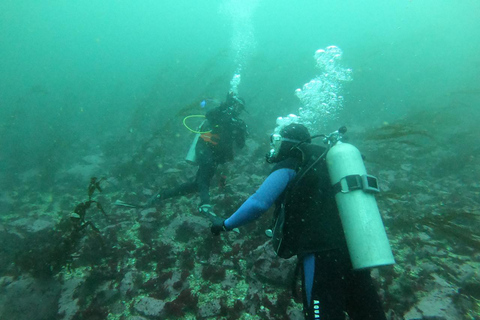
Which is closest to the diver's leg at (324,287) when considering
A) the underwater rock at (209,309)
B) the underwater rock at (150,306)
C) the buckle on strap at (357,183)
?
the buckle on strap at (357,183)

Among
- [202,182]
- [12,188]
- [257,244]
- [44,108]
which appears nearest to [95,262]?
[202,182]

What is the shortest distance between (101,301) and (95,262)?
44.5 inches

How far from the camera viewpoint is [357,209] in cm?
219

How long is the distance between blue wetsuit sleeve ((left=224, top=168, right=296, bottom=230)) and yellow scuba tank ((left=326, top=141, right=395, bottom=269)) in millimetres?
520

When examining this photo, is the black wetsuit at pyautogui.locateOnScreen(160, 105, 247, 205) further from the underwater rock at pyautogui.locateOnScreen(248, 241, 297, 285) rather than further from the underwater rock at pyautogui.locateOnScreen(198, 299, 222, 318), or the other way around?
the underwater rock at pyautogui.locateOnScreen(198, 299, 222, 318)

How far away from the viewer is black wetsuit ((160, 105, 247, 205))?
19.5 feet

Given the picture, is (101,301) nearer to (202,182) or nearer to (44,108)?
(202,182)

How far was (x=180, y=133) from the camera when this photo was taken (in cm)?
1341

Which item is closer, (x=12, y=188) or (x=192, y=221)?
(x=192, y=221)

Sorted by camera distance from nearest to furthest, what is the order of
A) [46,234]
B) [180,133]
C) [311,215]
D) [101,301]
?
1. [311,215]
2. [101,301]
3. [46,234]
4. [180,133]

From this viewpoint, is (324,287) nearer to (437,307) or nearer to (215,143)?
(437,307)

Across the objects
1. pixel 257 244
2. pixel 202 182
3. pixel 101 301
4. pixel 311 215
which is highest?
pixel 202 182

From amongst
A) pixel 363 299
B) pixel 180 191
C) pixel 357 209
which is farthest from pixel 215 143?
pixel 363 299

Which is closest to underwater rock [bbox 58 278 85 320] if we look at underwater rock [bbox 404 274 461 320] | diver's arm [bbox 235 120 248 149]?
diver's arm [bbox 235 120 248 149]
